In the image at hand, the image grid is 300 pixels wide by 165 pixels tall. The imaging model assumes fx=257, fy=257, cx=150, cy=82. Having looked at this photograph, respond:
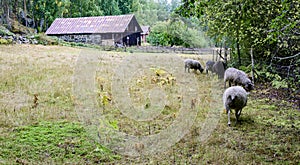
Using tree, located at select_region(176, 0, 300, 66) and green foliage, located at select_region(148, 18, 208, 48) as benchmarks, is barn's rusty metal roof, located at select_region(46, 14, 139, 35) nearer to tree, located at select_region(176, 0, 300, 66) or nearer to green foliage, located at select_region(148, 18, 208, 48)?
green foliage, located at select_region(148, 18, 208, 48)

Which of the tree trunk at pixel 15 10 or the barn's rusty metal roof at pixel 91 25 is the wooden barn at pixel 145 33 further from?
the tree trunk at pixel 15 10

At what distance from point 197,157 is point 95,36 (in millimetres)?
35022

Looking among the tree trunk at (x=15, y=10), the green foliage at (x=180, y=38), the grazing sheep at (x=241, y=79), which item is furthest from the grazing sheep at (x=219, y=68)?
the tree trunk at (x=15, y=10)

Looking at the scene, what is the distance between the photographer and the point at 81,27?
126 feet

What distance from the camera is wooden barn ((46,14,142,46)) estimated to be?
123 ft

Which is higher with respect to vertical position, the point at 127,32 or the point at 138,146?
the point at 127,32

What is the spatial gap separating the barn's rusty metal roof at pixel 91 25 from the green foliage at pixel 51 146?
1271 inches

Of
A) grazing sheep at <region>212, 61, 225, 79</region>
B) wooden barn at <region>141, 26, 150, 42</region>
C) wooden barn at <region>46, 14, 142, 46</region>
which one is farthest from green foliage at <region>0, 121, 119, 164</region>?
wooden barn at <region>141, 26, 150, 42</region>

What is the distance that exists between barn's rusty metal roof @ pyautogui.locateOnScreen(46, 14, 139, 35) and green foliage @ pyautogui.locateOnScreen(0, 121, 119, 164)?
3229 cm

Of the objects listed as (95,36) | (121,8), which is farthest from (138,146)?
(121,8)

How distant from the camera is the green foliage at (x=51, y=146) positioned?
4.49 meters

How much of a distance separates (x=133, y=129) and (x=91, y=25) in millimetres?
35088

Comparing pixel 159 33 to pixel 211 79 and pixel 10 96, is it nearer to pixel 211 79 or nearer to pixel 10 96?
pixel 211 79

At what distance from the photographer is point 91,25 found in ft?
127
